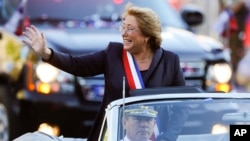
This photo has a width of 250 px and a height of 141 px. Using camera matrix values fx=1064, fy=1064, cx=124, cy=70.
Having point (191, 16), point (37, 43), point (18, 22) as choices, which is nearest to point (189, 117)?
point (37, 43)

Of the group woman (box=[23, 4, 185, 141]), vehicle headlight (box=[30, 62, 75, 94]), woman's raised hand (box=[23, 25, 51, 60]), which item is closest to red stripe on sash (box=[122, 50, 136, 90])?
woman (box=[23, 4, 185, 141])

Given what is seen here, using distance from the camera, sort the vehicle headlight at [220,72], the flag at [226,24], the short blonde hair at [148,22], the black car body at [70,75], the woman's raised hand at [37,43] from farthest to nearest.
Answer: the flag at [226,24]
the vehicle headlight at [220,72]
the black car body at [70,75]
the short blonde hair at [148,22]
the woman's raised hand at [37,43]

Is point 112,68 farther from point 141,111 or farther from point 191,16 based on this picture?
point 191,16

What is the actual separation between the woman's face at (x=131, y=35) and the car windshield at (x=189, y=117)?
3.10 ft

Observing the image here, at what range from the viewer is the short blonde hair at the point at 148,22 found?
7.23 meters

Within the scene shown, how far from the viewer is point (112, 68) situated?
7.15 meters

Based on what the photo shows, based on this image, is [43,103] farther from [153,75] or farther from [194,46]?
[153,75]

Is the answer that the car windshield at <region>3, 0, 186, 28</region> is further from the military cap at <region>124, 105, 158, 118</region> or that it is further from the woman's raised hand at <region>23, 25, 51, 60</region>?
the military cap at <region>124, 105, 158, 118</region>

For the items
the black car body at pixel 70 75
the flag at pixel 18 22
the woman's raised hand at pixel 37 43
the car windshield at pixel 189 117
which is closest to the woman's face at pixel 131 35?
the woman's raised hand at pixel 37 43

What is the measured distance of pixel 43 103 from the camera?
10.8 metres

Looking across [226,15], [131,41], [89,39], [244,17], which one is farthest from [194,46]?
[244,17]

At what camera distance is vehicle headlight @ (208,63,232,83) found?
456 inches

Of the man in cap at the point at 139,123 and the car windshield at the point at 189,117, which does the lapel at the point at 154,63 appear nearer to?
the car windshield at the point at 189,117

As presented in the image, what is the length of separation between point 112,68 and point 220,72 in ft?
15.4
